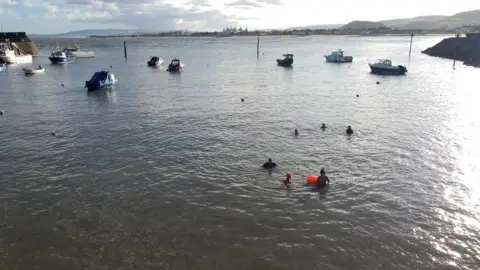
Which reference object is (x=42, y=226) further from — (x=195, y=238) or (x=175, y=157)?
(x=175, y=157)

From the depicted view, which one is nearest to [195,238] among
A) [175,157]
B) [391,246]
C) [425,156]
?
[391,246]

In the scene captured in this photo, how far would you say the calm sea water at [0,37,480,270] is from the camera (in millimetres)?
15938

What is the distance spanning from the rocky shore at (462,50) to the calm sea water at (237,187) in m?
57.5

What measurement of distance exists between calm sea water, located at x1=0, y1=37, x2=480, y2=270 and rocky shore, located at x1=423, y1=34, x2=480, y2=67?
57.5 meters

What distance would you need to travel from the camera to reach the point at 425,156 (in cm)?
2728

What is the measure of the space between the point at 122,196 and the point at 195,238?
6296mm

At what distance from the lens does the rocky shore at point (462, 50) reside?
303 feet

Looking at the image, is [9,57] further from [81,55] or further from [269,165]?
[269,165]

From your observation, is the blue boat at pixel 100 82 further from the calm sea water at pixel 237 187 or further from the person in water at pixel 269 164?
the person in water at pixel 269 164

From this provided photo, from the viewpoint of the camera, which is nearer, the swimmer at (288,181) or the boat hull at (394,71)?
the swimmer at (288,181)

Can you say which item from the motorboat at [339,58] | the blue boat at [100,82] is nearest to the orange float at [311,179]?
the blue boat at [100,82]

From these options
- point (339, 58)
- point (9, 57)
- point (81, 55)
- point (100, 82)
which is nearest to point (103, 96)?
point (100, 82)

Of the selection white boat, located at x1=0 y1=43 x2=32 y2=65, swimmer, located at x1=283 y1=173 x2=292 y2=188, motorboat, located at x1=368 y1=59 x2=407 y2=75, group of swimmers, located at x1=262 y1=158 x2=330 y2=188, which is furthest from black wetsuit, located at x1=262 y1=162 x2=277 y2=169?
white boat, located at x1=0 y1=43 x2=32 y2=65

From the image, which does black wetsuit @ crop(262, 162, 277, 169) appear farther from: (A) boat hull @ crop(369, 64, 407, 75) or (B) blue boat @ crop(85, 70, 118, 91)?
(A) boat hull @ crop(369, 64, 407, 75)
